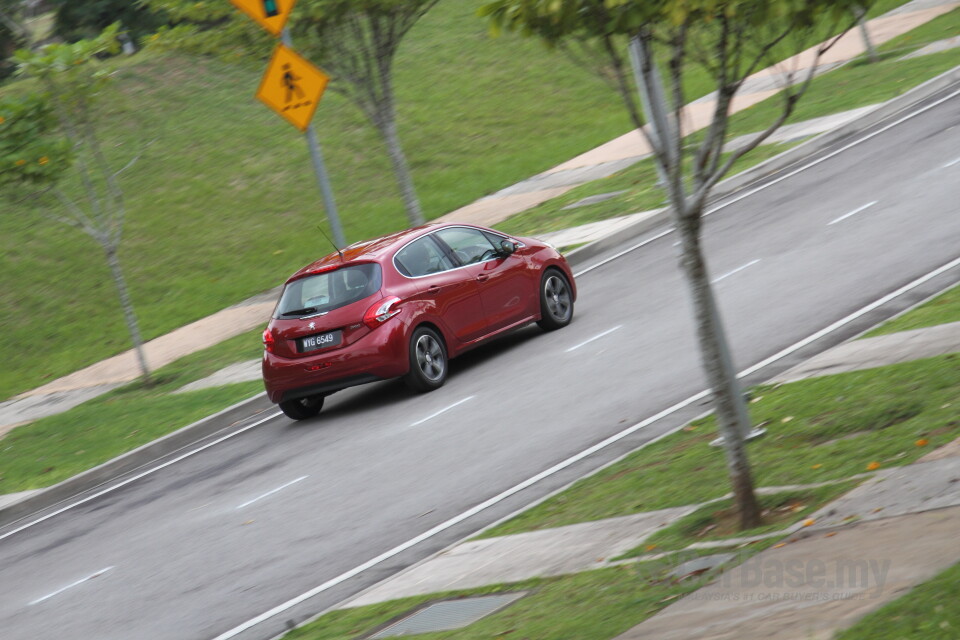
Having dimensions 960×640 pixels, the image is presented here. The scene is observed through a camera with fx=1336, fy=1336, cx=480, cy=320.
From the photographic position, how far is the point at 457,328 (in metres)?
13.9

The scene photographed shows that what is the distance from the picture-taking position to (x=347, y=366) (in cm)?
1327

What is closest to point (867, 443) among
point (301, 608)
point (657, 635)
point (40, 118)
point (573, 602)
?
point (573, 602)

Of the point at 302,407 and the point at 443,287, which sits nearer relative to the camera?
the point at 443,287

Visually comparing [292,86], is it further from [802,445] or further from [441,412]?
[802,445]

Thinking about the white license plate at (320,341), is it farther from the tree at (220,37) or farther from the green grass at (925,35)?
the green grass at (925,35)

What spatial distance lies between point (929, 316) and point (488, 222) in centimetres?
1392

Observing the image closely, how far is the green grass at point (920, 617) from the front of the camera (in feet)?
15.3

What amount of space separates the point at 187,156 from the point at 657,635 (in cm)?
2708

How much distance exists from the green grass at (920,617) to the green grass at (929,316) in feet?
18.6

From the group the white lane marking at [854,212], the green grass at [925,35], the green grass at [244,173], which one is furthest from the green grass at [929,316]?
the green grass at [925,35]

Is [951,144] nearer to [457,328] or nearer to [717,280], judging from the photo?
[717,280]

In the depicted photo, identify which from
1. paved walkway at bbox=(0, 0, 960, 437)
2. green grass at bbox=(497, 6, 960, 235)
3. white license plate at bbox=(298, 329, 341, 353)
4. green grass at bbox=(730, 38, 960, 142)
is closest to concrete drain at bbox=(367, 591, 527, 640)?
white license plate at bbox=(298, 329, 341, 353)

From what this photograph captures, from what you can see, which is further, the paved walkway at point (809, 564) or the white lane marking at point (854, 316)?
the white lane marking at point (854, 316)

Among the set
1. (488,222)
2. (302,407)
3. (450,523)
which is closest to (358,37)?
(488,222)
